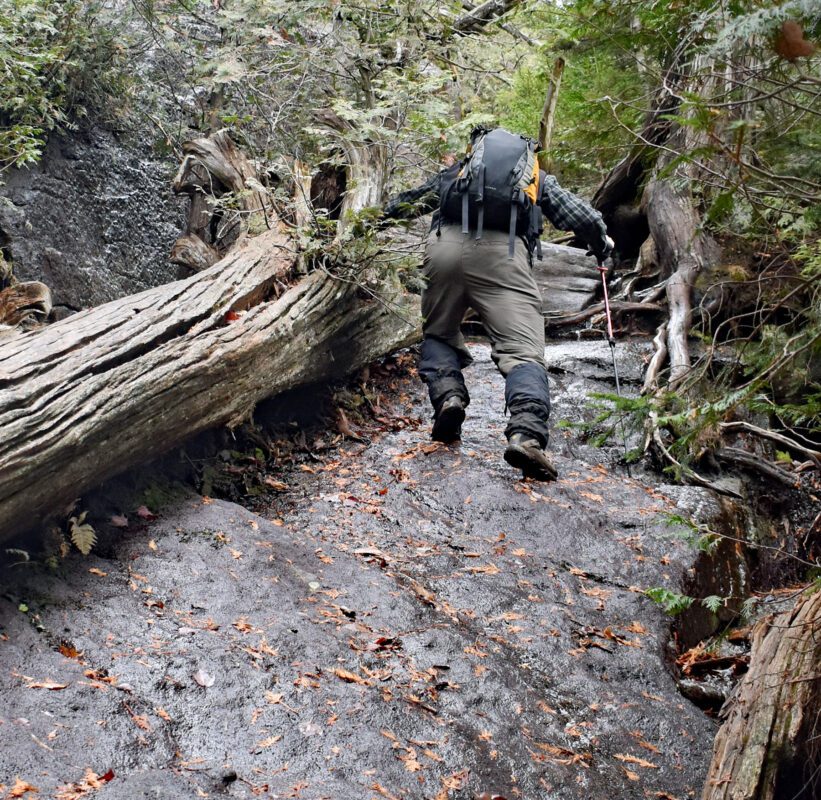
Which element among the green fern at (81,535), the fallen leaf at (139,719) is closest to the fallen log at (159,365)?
the green fern at (81,535)

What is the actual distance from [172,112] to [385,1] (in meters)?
3.00

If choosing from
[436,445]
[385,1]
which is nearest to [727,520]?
[436,445]

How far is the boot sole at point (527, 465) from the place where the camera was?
19.2ft

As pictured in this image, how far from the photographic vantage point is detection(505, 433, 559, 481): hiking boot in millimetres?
5844

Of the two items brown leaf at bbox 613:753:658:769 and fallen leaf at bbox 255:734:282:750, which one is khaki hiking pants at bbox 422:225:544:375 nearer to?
brown leaf at bbox 613:753:658:769

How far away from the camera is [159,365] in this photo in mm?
4879

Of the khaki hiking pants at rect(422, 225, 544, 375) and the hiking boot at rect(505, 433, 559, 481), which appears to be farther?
the khaki hiking pants at rect(422, 225, 544, 375)

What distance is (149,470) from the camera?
5.20 meters

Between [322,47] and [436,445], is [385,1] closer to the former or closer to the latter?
[322,47]

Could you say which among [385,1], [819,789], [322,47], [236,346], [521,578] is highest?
[385,1]

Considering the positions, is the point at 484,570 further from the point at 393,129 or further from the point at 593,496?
the point at 393,129

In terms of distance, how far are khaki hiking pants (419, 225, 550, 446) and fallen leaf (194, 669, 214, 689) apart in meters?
3.17

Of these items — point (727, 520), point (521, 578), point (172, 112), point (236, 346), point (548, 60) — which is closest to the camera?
point (521, 578)

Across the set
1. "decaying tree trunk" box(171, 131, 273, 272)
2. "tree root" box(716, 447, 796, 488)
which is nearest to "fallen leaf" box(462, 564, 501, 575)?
"tree root" box(716, 447, 796, 488)
